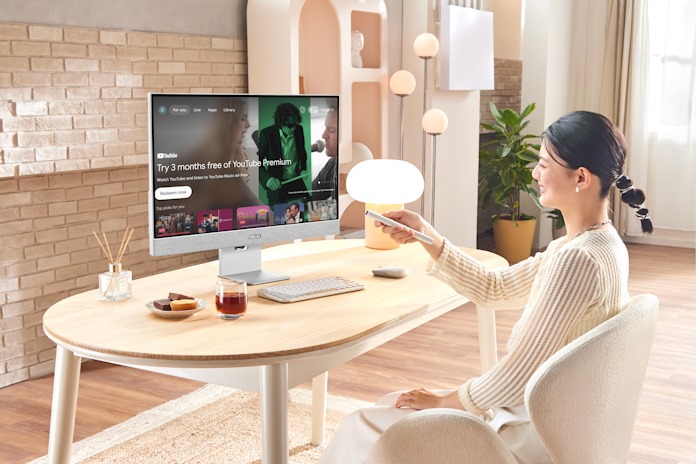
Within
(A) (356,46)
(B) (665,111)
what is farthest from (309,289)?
(B) (665,111)

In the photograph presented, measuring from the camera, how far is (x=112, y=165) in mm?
3707

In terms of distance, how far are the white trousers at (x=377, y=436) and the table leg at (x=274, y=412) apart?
0.15m

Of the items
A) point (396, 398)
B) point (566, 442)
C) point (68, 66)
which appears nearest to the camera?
point (566, 442)

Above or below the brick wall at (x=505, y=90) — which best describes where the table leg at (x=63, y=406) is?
below

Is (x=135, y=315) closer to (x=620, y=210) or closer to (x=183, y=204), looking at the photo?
(x=183, y=204)

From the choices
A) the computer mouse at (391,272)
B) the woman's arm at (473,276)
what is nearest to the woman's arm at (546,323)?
the woman's arm at (473,276)

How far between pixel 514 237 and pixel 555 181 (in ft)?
A: 14.8

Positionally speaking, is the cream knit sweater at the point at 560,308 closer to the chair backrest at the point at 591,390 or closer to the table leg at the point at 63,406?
the chair backrest at the point at 591,390

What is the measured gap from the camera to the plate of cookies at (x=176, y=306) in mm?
1996

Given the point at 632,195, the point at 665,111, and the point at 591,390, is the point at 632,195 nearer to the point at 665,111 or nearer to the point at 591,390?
the point at 591,390

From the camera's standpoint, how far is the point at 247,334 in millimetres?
1873

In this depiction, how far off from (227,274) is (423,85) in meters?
2.97

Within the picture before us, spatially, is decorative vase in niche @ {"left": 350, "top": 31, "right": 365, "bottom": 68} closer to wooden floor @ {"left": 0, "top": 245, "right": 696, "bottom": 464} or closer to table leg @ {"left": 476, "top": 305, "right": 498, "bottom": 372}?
wooden floor @ {"left": 0, "top": 245, "right": 696, "bottom": 464}

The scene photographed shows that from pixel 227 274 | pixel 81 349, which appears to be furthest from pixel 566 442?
pixel 227 274
